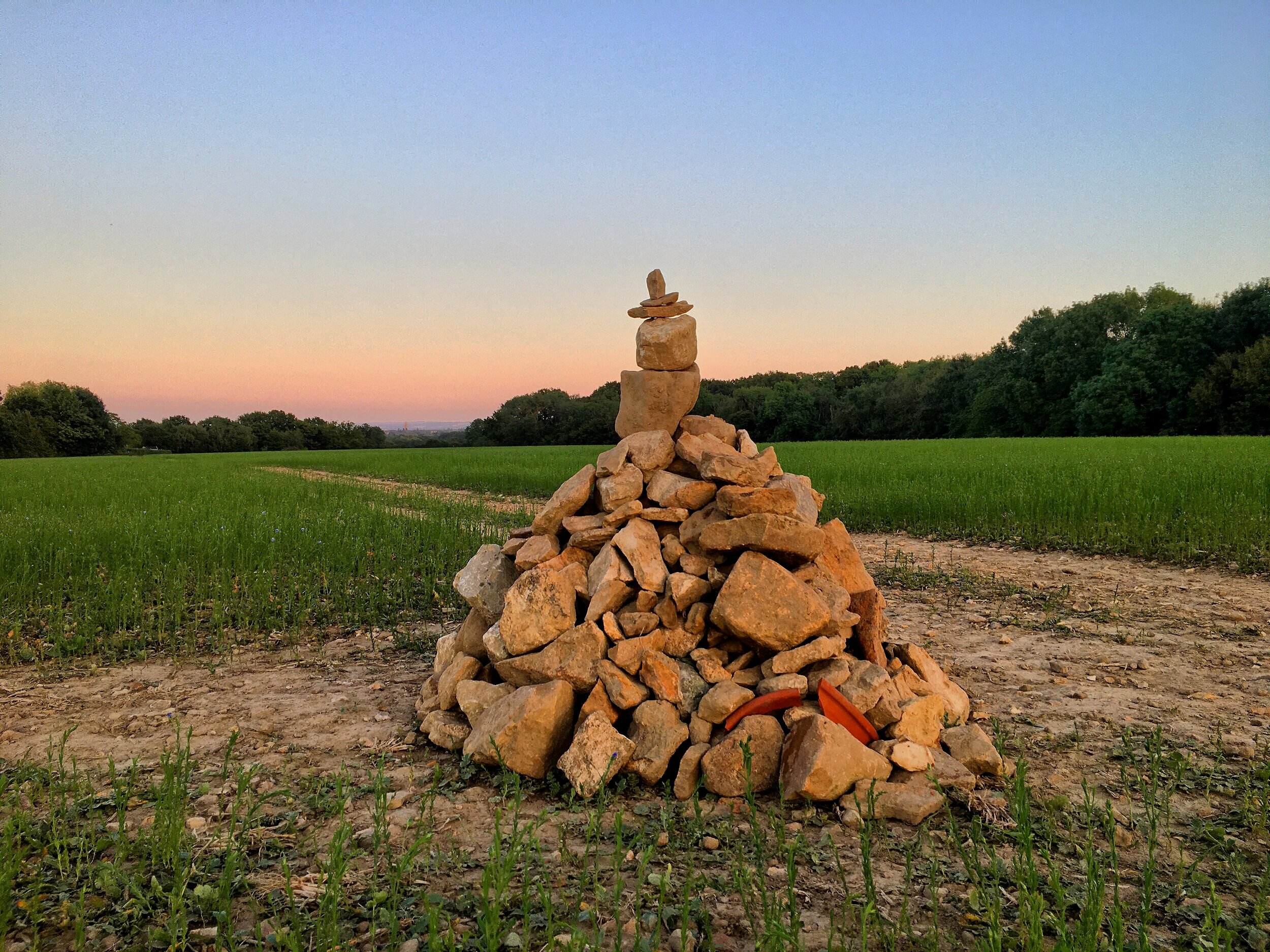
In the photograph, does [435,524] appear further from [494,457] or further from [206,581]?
[494,457]

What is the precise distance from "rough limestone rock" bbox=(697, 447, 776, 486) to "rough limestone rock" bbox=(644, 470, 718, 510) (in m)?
0.08

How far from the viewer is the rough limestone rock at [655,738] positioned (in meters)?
3.82

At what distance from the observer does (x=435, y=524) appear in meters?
11.6

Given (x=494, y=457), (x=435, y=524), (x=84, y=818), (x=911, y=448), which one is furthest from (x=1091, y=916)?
(x=494, y=457)

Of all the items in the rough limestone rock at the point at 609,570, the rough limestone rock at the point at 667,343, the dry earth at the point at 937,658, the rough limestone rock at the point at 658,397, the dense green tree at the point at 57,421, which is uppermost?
the dense green tree at the point at 57,421

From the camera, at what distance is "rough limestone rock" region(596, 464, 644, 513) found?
4.94 m

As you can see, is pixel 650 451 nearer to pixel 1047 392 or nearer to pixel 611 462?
pixel 611 462

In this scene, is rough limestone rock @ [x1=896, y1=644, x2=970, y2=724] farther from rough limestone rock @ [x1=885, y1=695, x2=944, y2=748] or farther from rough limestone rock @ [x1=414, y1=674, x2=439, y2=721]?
rough limestone rock @ [x1=414, y1=674, x2=439, y2=721]

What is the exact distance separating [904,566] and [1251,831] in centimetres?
614

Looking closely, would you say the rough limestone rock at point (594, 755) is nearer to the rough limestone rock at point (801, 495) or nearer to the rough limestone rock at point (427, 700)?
the rough limestone rock at point (427, 700)

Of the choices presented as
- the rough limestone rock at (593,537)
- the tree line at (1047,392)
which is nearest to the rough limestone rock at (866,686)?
the rough limestone rock at (593,537)

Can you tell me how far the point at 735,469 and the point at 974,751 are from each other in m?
2.13

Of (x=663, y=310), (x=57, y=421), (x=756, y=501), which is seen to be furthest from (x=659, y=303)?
(x=57, y=421)

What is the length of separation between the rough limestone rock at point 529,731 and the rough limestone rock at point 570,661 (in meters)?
0.11
